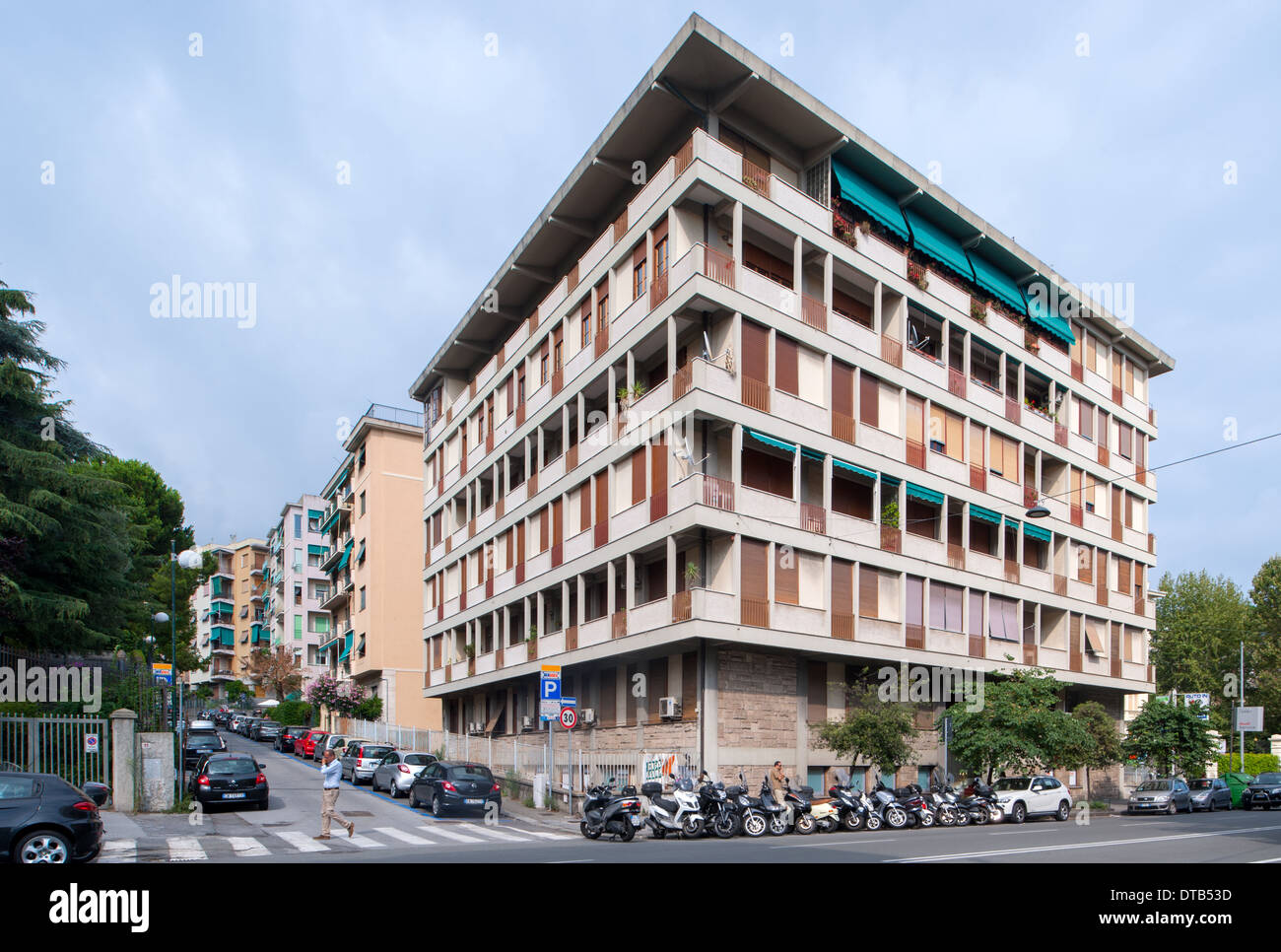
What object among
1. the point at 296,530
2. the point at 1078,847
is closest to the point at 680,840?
the point at 1078,847

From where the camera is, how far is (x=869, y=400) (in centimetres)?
3180

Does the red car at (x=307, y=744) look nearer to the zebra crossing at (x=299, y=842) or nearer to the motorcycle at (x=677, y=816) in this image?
the zebra crossing at (x=299, y=842)

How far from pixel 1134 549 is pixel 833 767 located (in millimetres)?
23219

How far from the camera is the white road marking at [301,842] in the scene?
17.5 m

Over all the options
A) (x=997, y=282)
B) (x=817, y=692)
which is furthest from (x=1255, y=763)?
(x=817, y=692)

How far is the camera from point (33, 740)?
2127 cm

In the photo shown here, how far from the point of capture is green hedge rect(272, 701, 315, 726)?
6881cm

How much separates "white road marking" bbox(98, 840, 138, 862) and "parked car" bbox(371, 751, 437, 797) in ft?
37.4

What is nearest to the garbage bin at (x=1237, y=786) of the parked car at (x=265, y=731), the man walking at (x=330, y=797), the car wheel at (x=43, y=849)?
the man walking at (x=330, y=797)

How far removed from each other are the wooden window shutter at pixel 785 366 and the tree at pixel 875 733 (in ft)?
Result: 29.5

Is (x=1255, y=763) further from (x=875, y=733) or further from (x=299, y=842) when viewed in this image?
(x=299, y=842)

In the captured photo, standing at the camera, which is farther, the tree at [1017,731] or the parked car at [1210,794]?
the parked car at [1210,794]

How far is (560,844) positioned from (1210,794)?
30.3 m

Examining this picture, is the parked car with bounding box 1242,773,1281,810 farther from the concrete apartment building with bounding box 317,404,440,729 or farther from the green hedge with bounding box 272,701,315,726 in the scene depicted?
the green hedge with bounding box 272,701,315,726
